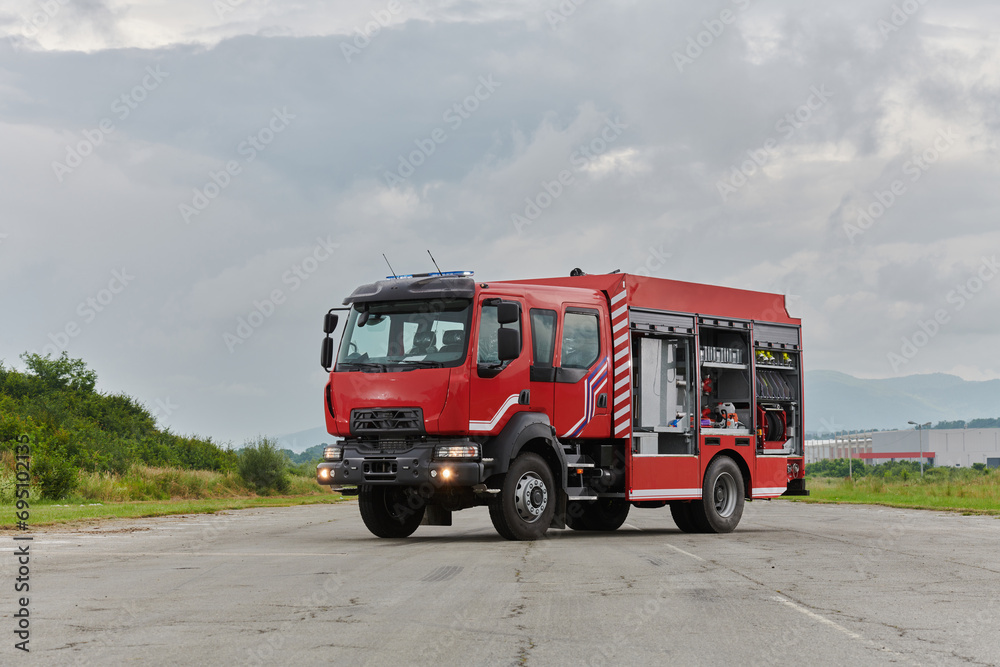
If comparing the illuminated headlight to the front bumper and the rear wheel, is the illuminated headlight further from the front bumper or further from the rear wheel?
the rear wheel

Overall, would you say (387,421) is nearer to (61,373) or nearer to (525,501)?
(525,501)

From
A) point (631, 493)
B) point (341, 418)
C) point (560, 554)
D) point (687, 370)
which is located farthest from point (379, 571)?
point (687, 370)

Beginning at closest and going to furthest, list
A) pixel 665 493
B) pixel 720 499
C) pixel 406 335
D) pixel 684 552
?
pixel 684 552, pixel 406 335, pixel 665 493, pixel 720 499

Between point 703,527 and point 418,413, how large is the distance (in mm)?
6638

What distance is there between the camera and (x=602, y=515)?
20.8 m

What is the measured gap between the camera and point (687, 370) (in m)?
19.8

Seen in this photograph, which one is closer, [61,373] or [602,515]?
[602,515]

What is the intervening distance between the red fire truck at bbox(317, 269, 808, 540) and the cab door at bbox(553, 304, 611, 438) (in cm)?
3

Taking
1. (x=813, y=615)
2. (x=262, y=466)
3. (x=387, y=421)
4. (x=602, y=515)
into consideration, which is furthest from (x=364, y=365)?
(x=262, y=466)

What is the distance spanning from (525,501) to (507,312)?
2858 millimetres

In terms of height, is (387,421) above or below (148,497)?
above

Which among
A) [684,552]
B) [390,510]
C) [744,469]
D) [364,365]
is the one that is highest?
[364,365]

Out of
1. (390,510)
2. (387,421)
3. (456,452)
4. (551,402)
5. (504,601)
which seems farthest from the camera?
(390,510)

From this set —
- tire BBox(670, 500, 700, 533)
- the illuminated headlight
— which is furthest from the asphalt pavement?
tire BBox(670, 500, 700, 533)
